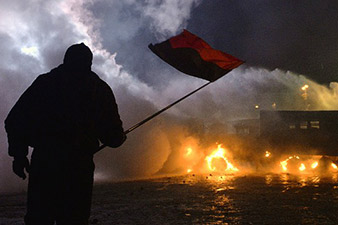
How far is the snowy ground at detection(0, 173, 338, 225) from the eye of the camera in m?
5.84

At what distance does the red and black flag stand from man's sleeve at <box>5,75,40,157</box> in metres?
3.13

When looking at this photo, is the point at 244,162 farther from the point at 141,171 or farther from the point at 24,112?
the point at 24,112

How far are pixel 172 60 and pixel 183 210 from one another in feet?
10.6

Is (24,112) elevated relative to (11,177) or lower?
elevated

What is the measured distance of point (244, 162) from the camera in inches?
779

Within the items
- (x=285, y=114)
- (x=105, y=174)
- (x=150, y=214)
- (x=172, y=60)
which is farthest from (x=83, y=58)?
(x=285, y=114)

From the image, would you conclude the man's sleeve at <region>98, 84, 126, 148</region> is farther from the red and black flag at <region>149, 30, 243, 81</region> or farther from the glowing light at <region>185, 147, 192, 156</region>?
the glowing light at <region>185, 147, 192, 156</region>

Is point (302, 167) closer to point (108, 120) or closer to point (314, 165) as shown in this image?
point (314, 165)

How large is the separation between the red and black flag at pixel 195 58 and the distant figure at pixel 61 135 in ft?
9.49

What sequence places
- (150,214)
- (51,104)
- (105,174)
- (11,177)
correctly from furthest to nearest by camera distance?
1. (105,174)
2. (11,177)
3. (150,214)
4. (51,104)

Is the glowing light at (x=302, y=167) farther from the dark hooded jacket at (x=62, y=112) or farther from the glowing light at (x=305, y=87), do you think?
the glowing light at (x=305, y=87)

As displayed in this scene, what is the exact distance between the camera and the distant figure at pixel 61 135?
249 cm

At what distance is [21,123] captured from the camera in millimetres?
2605

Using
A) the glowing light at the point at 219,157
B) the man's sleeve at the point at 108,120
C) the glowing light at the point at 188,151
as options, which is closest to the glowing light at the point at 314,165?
the glowing light at the point at 219,157
